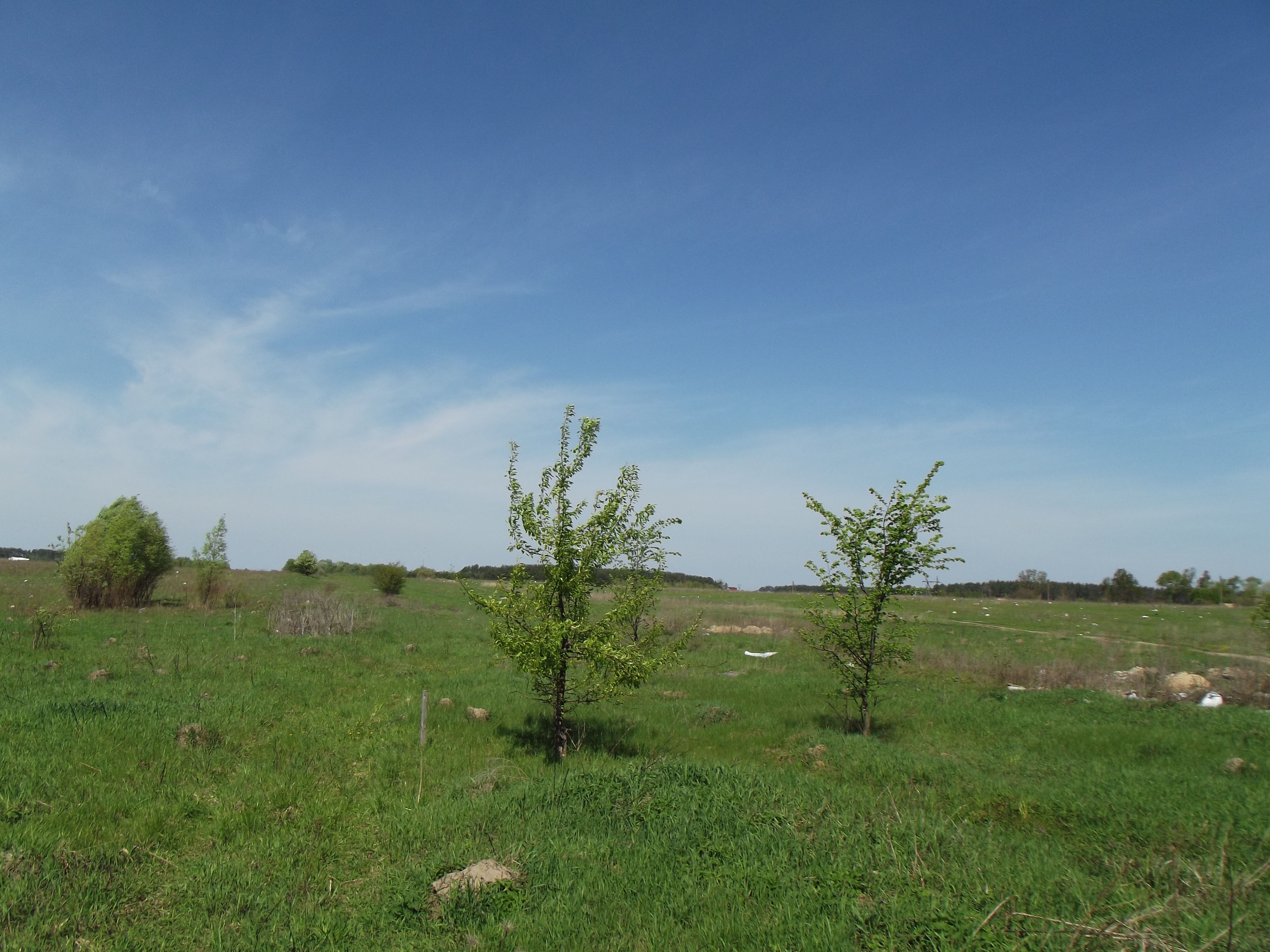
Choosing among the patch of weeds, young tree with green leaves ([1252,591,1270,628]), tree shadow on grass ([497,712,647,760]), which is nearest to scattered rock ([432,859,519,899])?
tree shadow on grass ([497,712,647,760])

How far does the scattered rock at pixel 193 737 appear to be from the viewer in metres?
10.1

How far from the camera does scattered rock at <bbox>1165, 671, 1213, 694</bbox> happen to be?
58.4 feet

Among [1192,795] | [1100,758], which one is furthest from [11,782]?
[1100,758]

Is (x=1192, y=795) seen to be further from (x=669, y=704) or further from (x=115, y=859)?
(x=115, y=859)

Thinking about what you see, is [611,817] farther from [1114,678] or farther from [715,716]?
[1114,678]

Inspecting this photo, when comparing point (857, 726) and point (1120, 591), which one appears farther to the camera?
point (1120, 591)

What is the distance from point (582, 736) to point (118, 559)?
28.2 meters

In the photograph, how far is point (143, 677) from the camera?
14375 millimetres

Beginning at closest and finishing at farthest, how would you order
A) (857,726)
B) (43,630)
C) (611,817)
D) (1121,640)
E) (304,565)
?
(611,817) < (857,726) < (43,630) < (1121,640) < (304,565)

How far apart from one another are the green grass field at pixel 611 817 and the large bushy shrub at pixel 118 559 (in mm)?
14258

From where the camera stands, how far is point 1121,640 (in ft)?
113

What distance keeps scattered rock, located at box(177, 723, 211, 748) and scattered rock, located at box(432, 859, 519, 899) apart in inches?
253

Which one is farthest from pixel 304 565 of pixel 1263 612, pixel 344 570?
pixel 1263 612

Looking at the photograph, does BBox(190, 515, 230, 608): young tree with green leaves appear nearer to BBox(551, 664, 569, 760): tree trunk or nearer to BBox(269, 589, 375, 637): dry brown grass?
BBox(269, 589, 375, 637): dry brown grass
